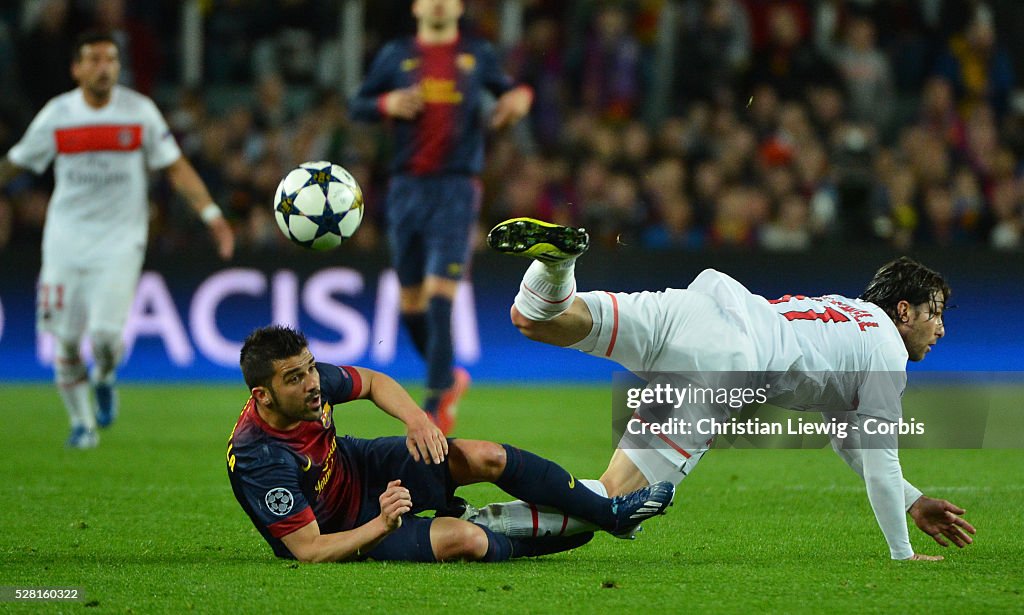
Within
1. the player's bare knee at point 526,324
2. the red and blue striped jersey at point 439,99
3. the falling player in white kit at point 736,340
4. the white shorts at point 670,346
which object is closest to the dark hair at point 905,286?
the falling player in white kit at point 736,340

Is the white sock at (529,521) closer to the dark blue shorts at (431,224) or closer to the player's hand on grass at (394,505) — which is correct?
the player's hand on grass at (394,505)

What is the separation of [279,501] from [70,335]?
4378 mm

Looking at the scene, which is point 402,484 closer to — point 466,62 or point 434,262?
point 434,262

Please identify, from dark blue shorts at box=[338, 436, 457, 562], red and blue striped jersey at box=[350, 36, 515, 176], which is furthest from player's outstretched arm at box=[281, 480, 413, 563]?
red and blue striped jersey at box=[350, 36, 515, 176]

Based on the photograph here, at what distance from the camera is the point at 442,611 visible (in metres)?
4.27

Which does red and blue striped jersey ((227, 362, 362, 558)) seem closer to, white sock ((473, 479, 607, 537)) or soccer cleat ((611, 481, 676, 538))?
white sock ((473, 479, 607, 537))

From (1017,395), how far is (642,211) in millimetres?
3674

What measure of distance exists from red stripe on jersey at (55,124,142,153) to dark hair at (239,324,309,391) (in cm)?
408

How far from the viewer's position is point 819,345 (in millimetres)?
5531

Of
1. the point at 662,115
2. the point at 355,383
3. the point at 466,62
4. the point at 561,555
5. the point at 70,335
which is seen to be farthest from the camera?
the point at 662,115

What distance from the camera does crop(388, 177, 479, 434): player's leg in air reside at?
8.89m

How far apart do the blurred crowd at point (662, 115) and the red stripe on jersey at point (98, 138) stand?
12.8 ft

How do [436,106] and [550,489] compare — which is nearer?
[550,489]

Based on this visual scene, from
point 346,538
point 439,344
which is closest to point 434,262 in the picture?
point 439,344
